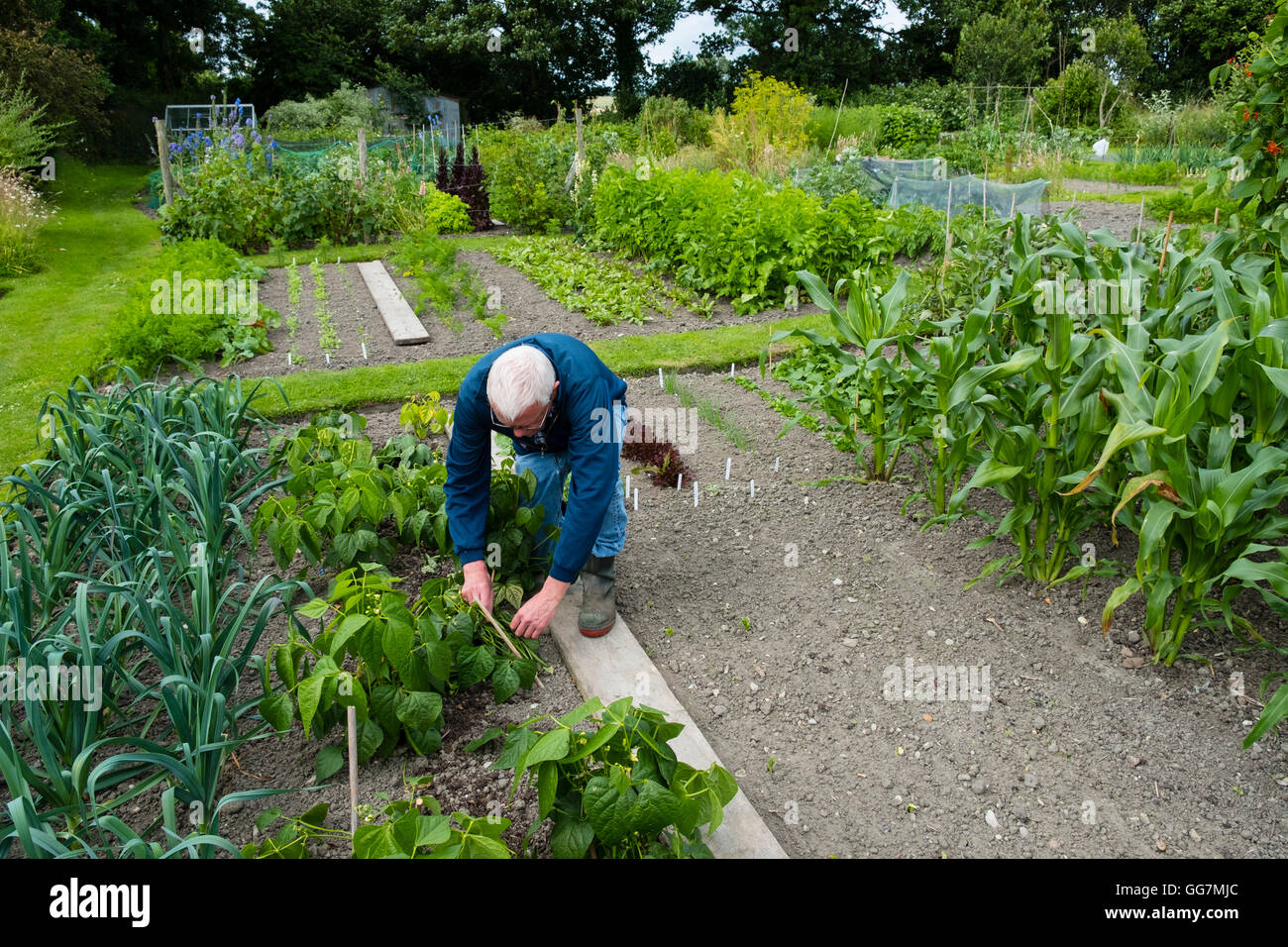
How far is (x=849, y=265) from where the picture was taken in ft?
25.4

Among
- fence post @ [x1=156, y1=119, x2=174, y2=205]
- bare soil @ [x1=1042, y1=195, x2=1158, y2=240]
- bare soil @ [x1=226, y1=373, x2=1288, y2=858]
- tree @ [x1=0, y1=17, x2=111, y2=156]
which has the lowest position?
bare soil @ [x1=226, y1=373, x2=1288, y2=858]

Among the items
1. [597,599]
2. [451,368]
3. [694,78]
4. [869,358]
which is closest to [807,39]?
[694,78]

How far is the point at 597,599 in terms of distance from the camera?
126 inches

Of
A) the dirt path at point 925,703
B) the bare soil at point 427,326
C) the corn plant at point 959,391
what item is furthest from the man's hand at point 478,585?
the bare soil at point 427,326

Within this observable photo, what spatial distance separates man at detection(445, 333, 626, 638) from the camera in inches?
103

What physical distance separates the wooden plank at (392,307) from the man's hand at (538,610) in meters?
4.72

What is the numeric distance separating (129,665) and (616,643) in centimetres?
172

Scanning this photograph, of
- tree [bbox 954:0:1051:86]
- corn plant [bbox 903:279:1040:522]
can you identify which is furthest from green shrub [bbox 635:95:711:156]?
corn plant [bbox 903:279:1040:522]

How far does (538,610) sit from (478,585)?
0.82 ft

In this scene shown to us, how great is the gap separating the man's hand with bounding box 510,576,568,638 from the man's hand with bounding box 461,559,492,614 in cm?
13

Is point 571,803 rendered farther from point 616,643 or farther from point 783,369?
point 783,369

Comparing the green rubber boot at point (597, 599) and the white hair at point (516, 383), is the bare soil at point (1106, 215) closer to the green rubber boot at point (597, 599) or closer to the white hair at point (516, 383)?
the green rubber boot at point (597, 599)

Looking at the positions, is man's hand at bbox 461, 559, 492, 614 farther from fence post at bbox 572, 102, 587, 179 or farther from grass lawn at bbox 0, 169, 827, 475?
fence post at bbox 572, 102, 587, 179

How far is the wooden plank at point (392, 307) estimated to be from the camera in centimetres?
699
